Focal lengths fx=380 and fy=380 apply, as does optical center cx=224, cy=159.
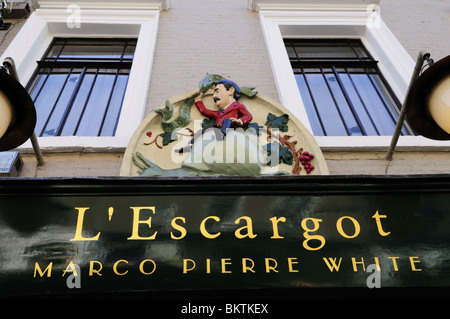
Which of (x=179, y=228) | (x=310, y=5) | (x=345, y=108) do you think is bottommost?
(x=179, y=228)

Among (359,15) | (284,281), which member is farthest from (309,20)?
(284,281)

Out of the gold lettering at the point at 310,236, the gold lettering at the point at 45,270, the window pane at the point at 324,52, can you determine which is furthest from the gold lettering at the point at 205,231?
the window pane at the point at 324,52

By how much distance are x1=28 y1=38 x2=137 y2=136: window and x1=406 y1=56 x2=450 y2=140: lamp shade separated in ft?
10.2

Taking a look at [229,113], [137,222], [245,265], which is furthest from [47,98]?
[245,265]

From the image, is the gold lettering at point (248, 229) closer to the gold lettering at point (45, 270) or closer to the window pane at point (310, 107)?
the gold lettering at point (45, 270)

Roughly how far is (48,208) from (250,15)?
481 cm

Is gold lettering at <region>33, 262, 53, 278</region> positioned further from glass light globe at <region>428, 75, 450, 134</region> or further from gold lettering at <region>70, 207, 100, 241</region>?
glass light globe at <region>428, 75, 450, 134</region>

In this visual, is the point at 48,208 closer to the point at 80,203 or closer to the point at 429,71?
the point at 80,203

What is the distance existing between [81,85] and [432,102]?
410cm

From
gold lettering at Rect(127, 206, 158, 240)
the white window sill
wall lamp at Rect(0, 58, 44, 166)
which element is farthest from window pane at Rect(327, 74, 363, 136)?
wall lamp at Rect(0, 58, 44, 166)

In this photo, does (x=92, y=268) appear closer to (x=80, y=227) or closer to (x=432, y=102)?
(x=80, y=227)

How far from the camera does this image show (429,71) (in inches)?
100

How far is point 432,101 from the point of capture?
8.48 feet

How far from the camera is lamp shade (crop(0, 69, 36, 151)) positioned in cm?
250
